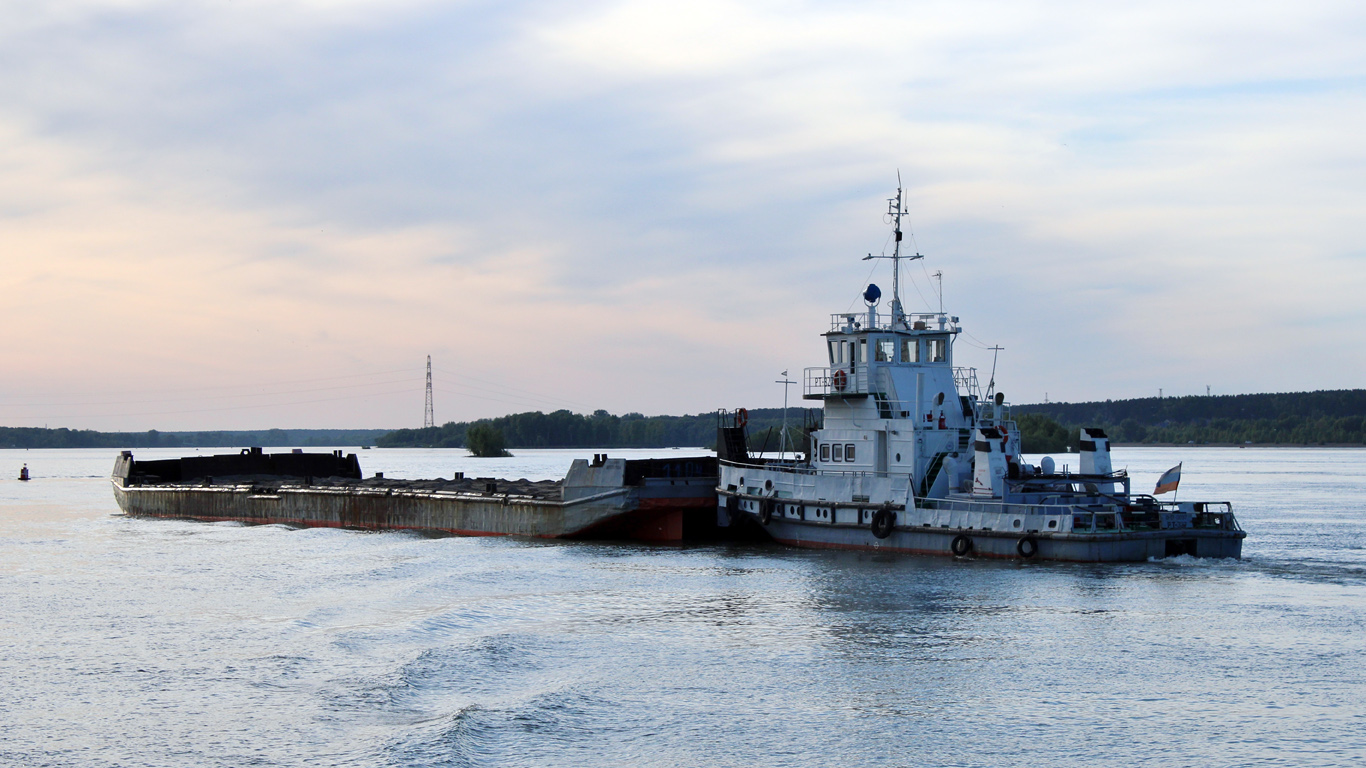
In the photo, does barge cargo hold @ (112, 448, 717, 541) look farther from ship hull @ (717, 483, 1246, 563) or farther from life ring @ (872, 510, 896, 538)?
life ring @ (872, 510, 896, 538)

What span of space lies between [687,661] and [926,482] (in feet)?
46.7

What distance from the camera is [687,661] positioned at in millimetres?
19766

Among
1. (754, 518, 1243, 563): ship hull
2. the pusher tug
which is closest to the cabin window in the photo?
the pusher tug

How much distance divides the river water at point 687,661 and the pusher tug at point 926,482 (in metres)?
0.88

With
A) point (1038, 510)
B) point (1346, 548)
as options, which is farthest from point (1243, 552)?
point (1038, 510)

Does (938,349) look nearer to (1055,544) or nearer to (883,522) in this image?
(883,522)

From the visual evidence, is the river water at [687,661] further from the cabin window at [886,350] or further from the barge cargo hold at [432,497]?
the cabin window at [886,350]

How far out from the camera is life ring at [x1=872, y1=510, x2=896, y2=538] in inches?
1238

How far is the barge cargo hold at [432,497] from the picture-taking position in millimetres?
36844

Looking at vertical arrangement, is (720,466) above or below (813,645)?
above

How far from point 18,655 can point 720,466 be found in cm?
2053

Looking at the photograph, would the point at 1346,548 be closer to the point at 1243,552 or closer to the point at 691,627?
the point at 1243,552

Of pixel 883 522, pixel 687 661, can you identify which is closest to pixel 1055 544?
pixel 883 522

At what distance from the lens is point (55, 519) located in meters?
55.1
